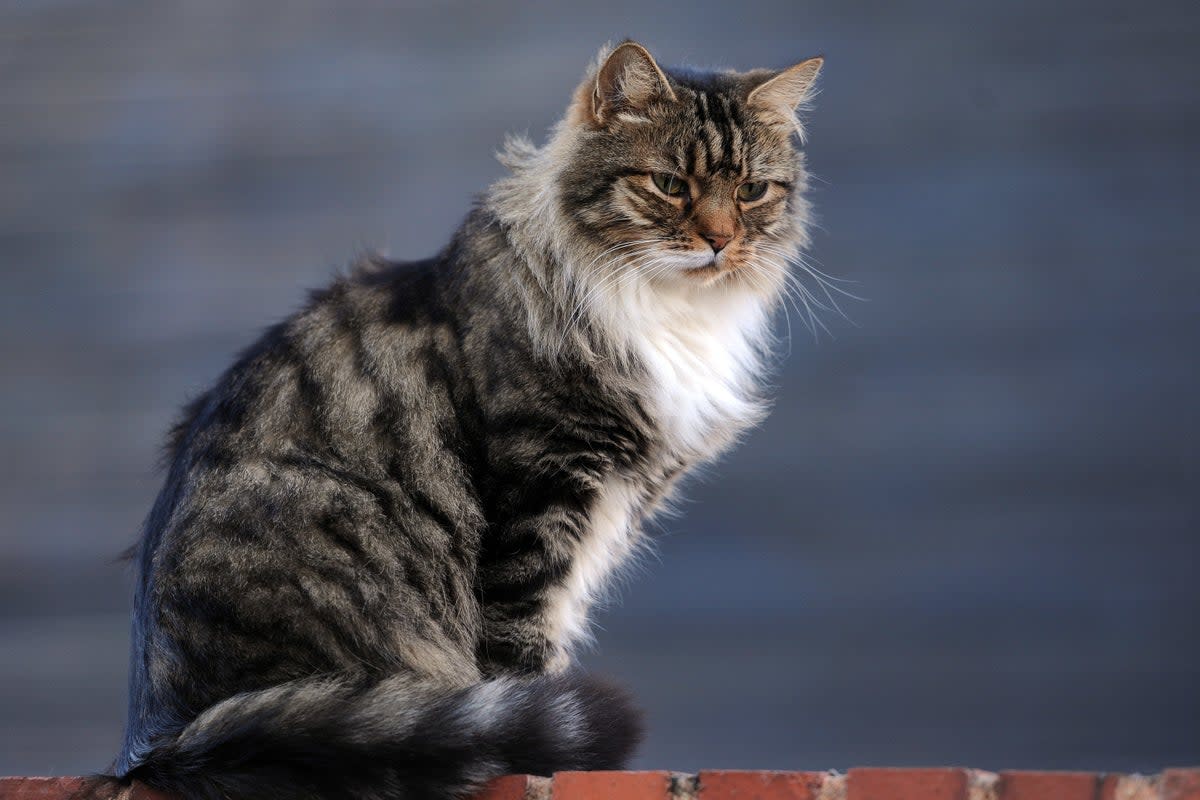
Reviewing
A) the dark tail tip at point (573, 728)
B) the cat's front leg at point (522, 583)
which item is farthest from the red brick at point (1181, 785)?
the cat's front leg at point (522, 583)

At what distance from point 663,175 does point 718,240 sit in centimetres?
15

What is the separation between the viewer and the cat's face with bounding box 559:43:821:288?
221cm

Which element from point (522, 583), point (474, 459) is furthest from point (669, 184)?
point (522, 583)

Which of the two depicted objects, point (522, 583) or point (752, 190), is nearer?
point (522, 583)

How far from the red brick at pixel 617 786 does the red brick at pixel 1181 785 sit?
21.5 inches

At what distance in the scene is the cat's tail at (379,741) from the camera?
1.64 m

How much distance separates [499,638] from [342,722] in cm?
37

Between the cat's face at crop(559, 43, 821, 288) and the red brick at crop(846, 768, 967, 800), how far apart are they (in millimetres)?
1012

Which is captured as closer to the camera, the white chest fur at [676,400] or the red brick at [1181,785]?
the red brick at [1181,785]

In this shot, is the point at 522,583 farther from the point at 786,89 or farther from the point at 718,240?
the point at 786,89

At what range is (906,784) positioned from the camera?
1435 millimetres

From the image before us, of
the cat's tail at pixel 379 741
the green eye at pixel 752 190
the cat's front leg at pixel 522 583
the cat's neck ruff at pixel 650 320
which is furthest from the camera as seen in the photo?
the green eye at pixel 752 190

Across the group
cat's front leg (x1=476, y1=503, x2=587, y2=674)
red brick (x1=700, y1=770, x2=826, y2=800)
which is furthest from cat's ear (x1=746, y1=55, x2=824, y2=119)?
red brick (x1=700, y1=770, x2=826, y2=800)

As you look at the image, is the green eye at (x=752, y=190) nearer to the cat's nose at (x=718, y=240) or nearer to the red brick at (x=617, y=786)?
the cat's nose at (x=718, y=240)
